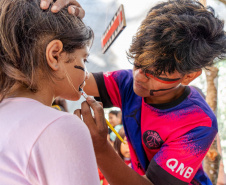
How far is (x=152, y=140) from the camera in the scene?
0.85 metres

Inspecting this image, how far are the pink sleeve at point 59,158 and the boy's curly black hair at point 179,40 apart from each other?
0.45 metres

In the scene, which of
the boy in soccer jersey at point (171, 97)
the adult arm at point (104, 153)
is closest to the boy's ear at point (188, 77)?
the boy in soccer jersey at point (171, 97)

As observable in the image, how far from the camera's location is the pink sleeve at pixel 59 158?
1.30 ft

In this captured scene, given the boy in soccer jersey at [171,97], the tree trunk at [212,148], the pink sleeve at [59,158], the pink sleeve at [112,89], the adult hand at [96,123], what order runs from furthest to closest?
1. the tree trunk at [212,148]
2. the pink sleeve at [112,89]
3. the boy in soccer jersey at [171,97]
4. the adult hand at [96,123]
5. the pink sleeve at [59,158]

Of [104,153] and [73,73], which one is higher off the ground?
[73,73]

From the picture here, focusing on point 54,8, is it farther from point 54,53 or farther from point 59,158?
point 59,158

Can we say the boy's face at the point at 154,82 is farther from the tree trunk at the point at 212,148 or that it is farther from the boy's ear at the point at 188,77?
the tree trunk at the point at 212,148

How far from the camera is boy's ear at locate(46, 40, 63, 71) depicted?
53 cm

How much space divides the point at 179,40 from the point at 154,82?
0.17 metres

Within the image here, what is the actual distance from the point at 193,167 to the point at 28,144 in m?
0.59

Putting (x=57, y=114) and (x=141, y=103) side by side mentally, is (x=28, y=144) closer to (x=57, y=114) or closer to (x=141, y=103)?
(x=57, y=114)

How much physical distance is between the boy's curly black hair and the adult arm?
10.3 inches

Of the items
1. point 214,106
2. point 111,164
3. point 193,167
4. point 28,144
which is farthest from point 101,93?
point 214,106

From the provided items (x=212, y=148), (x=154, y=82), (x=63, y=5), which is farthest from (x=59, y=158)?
(x=212, y=148)
